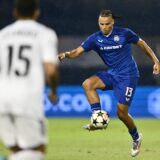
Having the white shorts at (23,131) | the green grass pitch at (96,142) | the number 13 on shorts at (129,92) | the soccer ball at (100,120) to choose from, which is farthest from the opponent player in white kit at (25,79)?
the number 13 on shorts at (129,92)

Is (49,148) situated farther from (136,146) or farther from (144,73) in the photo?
(144,73)

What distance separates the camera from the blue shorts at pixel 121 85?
1185 centimetres

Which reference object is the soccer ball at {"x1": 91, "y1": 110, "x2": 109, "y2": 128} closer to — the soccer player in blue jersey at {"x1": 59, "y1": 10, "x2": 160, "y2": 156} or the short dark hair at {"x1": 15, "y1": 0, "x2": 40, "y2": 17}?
the soccer player in blue jersey at {"x1": 59, "y1": 10, "x2": 160, "y2": 156}

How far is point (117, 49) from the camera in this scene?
12031mm

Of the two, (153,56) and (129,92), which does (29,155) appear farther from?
(153,56)

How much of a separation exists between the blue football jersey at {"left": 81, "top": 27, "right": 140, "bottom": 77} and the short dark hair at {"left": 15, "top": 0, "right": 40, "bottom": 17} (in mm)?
5334

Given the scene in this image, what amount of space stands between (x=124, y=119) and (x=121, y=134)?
3878 millimetres

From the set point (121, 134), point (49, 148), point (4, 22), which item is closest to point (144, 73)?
point (4, 22)

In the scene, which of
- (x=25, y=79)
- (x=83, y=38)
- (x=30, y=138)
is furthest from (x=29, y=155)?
(x=83, y=38)

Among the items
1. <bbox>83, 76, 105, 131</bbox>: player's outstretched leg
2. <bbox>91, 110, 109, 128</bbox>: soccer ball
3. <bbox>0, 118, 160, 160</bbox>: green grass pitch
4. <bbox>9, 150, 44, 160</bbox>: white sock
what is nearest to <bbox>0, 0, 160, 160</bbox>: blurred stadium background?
<bbox>0, 118, 160, 160</bbox>: green grass pitch

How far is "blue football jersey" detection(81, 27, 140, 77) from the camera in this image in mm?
12008

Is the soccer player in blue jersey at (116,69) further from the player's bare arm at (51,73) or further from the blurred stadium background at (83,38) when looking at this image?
the blurred stadium background at (83,38)

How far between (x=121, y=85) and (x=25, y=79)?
5.37m

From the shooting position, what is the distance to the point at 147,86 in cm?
2105
